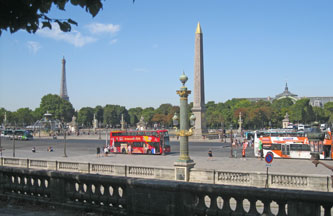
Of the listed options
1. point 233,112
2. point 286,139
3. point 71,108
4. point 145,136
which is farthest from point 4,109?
point 286,139

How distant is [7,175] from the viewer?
32.3ft

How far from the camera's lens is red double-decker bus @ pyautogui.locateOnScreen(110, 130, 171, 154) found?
45.2 m

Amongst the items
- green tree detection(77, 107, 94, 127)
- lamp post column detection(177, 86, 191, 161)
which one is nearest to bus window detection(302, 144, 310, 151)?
lamp post column detection(177, 86, 191, 161)

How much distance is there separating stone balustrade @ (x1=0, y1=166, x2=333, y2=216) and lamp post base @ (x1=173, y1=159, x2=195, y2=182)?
473 inches

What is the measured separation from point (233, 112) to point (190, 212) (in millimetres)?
141028

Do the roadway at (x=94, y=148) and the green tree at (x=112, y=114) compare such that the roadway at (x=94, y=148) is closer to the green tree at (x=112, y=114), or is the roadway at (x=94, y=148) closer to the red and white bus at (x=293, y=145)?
the red and white bus at (x=293, y=145)

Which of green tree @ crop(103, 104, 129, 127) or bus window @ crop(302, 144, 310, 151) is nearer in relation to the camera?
bus window @ crop(302, 144, 310, 151)

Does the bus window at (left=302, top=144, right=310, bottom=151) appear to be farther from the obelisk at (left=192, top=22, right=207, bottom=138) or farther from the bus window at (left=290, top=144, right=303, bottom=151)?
the obelisk at (left=192, top=22, right=207, bottom=138)

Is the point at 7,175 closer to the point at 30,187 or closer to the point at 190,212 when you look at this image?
the point at 30,187

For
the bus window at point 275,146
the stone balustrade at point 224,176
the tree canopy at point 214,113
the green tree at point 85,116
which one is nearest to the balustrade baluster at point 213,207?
the stone balustrade at point 224,176

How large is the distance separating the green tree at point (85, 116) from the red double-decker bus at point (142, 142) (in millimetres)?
136761

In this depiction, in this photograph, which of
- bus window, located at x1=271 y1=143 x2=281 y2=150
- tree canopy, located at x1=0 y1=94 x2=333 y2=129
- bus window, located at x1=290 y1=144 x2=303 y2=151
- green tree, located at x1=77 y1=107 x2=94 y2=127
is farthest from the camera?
green tree, located at x1=77 y1=107 x2=94 y2=127

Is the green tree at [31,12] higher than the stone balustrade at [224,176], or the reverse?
the green tree at [31,12]

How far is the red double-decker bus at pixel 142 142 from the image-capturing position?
4516 centimetres
